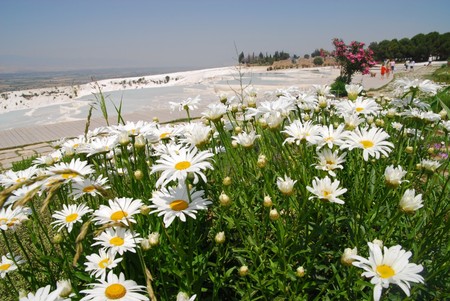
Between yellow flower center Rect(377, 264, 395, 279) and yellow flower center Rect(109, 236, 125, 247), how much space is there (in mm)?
1016

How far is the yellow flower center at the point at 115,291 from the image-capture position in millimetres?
1125

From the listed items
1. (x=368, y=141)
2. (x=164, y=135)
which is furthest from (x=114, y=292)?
(x=368, y=141)

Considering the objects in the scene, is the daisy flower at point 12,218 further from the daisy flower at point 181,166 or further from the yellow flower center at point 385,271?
the yellow flower center at point 385,271

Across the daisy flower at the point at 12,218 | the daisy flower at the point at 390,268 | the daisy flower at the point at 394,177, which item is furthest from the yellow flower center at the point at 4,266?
the daisy flower at the point at 394,177

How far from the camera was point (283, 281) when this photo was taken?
144cm

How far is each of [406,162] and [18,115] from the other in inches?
535

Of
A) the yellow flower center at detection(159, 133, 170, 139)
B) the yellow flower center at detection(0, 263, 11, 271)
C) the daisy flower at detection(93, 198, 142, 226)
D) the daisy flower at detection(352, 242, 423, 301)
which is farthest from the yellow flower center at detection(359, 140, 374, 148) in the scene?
the yellow flower center at detection(0, 263, 11, 271)

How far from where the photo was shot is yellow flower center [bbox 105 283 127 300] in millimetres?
1125

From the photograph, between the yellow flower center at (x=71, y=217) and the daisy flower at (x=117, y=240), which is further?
the yellow flower center at (x=71, y=217)

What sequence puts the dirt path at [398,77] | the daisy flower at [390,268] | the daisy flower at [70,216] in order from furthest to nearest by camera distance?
the dirt path at [398,77] → the daisy flower at [70,216] → the daisy flower at [390,268]

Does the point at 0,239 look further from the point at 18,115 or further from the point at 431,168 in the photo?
the point at 18,115

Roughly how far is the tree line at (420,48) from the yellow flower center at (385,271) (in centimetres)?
5951

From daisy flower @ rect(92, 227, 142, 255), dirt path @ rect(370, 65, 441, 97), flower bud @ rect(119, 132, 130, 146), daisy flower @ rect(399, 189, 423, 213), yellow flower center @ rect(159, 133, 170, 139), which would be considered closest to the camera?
daisy flower @ rect(399, 189, 423, 213)

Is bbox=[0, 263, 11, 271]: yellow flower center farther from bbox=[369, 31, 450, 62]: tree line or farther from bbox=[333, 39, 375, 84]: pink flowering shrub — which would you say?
bbox=[369, 31, 450, 62]: tree line
